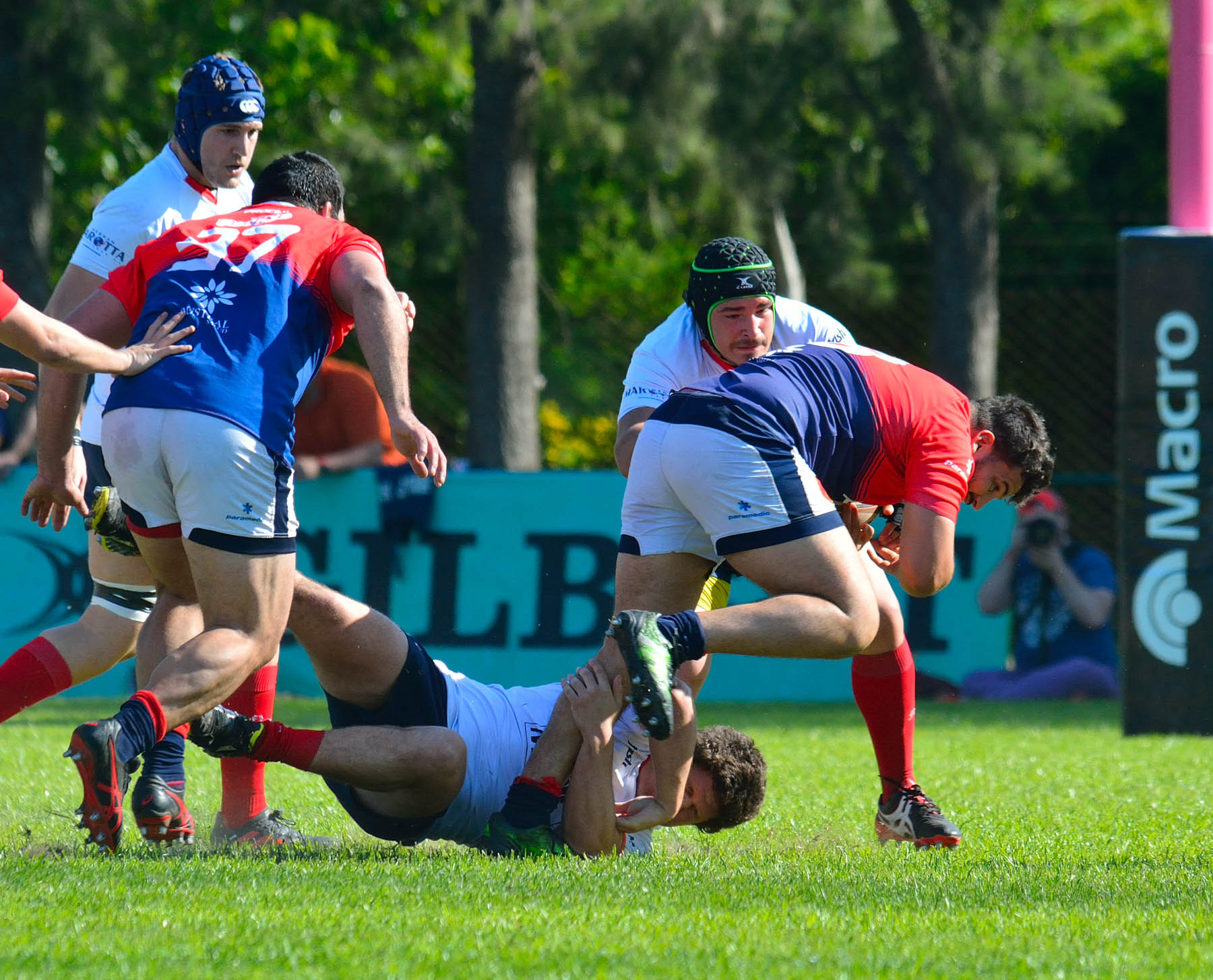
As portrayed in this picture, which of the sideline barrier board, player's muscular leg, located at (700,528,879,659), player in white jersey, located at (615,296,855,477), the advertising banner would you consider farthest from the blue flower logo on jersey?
the sideline barrier board

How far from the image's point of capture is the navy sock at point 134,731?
378 cm

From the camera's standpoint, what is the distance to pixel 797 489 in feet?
14.0

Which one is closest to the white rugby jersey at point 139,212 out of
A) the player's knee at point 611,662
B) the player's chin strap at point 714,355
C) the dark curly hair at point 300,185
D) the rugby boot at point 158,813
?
the dark curly hair at point 300,185

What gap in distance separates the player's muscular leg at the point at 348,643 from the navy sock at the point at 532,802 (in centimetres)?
43

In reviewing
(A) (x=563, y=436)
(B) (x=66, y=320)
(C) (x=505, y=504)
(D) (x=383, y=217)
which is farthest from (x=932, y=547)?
(A) (x=563, y=436)

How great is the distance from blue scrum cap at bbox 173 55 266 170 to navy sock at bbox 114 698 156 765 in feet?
6.13

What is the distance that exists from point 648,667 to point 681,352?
150cm

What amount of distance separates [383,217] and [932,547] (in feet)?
37.0

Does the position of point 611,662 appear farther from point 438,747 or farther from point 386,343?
point 386,343

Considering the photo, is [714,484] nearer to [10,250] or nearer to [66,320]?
[66,320]

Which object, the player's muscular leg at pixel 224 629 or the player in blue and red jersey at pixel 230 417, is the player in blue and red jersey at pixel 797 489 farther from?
the player's muscular leg at pixel 224 629

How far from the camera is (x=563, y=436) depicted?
17.6 m

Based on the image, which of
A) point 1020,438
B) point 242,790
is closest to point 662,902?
point 242,790

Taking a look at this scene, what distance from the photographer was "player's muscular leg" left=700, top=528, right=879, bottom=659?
4184 millimetres
